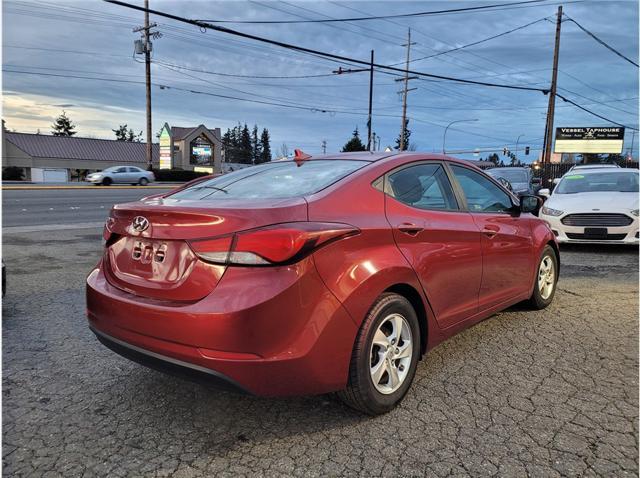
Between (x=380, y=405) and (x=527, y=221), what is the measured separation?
8.62ft

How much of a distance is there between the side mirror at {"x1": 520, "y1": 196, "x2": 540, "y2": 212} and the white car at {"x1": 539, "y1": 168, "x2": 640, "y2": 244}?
451cm

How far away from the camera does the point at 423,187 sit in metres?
3.47

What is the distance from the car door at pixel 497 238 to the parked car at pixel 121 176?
3492 centimetres

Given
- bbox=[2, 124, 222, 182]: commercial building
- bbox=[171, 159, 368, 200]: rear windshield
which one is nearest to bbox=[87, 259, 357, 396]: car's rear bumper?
bbox=[171, 159, 368, 200]: rear windshield

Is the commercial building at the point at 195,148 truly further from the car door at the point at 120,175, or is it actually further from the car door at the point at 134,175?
the car door at the point at 120,175

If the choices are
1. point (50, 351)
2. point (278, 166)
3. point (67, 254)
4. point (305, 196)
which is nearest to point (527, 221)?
point (278, 166)

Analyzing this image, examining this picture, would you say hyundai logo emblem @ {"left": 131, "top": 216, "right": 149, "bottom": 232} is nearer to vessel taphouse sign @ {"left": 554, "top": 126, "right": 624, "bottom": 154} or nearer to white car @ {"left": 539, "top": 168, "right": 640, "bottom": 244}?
white car @ {"left": 539, "top": 168, "right": 640, "bottom": 244}

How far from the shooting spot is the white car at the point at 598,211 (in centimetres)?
812

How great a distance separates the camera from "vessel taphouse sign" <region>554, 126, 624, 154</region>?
204 feet

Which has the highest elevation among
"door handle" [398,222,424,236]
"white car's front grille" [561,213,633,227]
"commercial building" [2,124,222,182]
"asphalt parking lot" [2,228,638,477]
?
"commercial building" [2,124,222,182]

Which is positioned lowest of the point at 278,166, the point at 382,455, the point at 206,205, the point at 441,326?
the point at 382,455

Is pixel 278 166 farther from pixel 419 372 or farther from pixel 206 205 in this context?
pixel 419 372

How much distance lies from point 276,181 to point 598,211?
7.05 m

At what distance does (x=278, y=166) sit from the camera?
3.74 m
